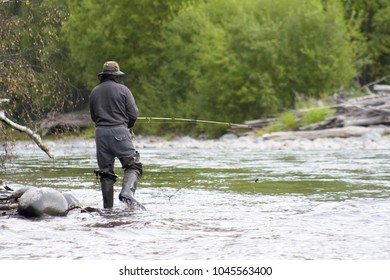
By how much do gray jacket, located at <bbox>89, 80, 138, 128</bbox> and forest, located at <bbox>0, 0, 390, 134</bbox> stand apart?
22.3 meters

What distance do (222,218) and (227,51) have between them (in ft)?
104

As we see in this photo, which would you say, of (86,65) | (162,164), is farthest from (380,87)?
(86,65)

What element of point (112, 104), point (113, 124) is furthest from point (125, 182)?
point (112, 104)

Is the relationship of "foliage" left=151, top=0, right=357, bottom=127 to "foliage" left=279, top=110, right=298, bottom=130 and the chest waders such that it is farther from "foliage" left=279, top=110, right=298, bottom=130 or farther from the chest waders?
the chest waders

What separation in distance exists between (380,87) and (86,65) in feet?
69.2

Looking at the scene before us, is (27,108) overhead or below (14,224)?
overhead

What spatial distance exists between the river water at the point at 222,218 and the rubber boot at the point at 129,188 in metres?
0.14

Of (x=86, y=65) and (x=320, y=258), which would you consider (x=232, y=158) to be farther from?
(x=86, y=65)

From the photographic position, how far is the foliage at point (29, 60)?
46.9 feet

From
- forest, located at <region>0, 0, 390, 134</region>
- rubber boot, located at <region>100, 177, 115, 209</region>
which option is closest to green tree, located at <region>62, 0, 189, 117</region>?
forest, located at <region>0, 0, 390, 134</region>

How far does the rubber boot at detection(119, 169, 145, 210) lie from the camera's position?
1272 centimetres

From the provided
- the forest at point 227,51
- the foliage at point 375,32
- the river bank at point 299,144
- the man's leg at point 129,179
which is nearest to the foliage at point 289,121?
the river bank at point 299,144

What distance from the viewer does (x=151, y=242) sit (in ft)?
33.0

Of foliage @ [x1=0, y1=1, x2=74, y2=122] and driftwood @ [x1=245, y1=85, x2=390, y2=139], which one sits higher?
foliage @ [x1=0, y1=1, x2=74, y2=122]
